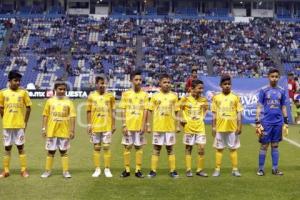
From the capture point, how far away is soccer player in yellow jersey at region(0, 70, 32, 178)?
9.38 metres

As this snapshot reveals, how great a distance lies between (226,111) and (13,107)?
399 centimetres

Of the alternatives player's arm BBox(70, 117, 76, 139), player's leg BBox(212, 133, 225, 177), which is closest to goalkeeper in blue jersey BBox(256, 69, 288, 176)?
player's leg BBox(212, 133, 225, 177)

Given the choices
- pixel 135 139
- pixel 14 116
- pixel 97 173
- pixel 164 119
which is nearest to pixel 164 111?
pixel 164 119

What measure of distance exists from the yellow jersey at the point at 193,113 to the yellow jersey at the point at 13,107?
2.96 metres

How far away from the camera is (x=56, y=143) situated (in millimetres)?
9391

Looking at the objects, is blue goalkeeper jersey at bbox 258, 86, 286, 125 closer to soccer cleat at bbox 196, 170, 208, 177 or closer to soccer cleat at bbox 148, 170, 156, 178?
soccer cleat at bbox 196, 170, 208, 177

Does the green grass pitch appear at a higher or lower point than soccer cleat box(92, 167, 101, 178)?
lower

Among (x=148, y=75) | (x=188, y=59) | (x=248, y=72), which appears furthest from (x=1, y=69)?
(x=248, y=72)

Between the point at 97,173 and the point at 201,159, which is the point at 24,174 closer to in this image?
the point at 97,173

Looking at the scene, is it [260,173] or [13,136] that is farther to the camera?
[260,173]

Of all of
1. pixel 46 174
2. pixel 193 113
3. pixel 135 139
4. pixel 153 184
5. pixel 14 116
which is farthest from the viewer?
pixel 193 113

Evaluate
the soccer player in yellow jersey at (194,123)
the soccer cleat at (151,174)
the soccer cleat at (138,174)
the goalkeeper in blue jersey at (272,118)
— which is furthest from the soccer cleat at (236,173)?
the soccer cleat at (138,174)

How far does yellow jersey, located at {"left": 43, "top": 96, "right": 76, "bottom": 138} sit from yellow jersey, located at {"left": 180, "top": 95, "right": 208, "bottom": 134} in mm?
2099

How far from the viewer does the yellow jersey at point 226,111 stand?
9727 millimetres
